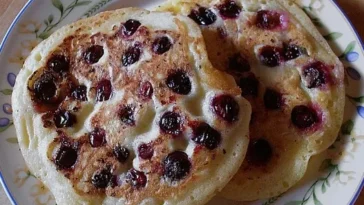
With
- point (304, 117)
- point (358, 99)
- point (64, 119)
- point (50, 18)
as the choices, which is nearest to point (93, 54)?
point (64, 119)

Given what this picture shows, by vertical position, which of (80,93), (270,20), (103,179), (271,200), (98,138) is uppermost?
(270,20)

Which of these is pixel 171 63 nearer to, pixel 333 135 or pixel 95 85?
pixel 95 85

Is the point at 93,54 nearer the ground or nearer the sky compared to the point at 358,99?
nearer the sky

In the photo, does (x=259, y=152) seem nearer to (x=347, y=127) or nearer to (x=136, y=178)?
(x=347, y=127)

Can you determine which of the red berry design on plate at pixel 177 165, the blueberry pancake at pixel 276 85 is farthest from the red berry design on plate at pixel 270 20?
the red berry design on plate at pixel 177 165

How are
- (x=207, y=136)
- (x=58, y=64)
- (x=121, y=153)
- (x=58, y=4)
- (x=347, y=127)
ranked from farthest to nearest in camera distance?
(x=58, y=4) < (x=58, y=64) < (x=347, y=127) < (x=121, y=153) < (x=207, y=136)

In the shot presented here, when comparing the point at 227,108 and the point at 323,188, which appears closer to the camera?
the point at 227,108
